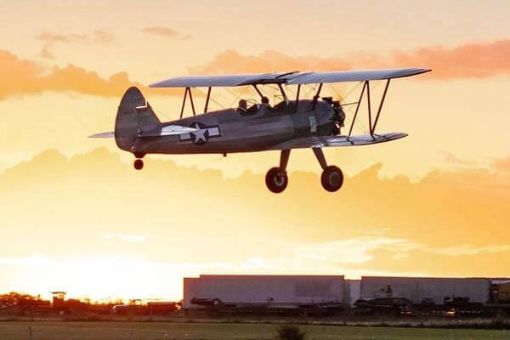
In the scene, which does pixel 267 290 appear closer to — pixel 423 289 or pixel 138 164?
pixel 423 289

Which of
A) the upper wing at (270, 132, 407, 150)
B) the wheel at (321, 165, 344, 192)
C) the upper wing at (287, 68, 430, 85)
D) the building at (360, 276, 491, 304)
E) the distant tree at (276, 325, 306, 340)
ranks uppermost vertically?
the upper wing at (287, 68, 430, 85)

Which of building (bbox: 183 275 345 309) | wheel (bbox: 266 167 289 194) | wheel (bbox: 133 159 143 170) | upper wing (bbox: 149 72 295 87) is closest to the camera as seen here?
wheel (bbox: 133 159 143 170)

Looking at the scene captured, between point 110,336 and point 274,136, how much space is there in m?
24.1

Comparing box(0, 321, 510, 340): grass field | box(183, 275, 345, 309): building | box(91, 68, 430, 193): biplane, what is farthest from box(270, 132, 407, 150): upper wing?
box(183, 275, 345, 309): building

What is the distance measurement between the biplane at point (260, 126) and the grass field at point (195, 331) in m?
17.3

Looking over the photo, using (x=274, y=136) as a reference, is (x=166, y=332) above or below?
below

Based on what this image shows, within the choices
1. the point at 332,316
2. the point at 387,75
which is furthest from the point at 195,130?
the point at 332,316

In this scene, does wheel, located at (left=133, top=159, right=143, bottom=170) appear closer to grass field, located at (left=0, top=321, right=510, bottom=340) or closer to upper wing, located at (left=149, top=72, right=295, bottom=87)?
upper wing, located at (left=149, top=72, right=295, bottom=87)

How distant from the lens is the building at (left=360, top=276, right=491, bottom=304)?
128m

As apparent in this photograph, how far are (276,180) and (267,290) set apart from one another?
59362mm

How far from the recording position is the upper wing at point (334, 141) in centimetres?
6688

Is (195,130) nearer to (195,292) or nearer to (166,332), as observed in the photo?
(166,332)

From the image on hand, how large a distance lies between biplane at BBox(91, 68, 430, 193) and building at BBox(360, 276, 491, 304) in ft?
190

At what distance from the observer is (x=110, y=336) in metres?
87.8
